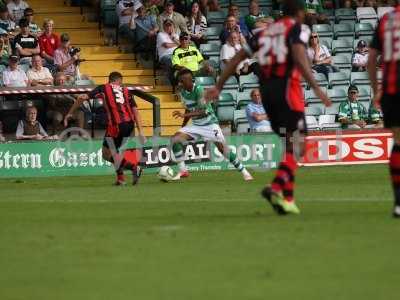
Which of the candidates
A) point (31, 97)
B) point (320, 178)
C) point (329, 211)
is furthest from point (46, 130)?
point (329, 211)

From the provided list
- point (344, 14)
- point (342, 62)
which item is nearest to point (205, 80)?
point (342, 62)

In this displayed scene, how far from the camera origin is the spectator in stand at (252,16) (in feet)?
97.5

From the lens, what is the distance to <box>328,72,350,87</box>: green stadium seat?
2948 centimetres

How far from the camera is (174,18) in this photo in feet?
95.6

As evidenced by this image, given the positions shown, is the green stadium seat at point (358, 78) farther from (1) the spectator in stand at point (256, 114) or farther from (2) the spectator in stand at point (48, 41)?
(2) the spectator in stand at point (48, 41)

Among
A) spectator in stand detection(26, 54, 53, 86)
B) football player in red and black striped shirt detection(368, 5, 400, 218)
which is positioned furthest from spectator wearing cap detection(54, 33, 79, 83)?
football player in red and black striped shirt detection(368, 5, 400, 218)

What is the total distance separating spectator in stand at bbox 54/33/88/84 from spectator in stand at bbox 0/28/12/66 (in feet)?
3.14

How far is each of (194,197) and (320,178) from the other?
5200mm

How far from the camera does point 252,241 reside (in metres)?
10.6

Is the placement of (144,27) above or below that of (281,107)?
below

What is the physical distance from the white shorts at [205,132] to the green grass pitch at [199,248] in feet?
16.8

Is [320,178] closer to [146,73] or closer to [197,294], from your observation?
[146,73]

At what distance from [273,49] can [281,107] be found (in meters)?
0.56

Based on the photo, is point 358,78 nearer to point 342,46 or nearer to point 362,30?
point 342,46
